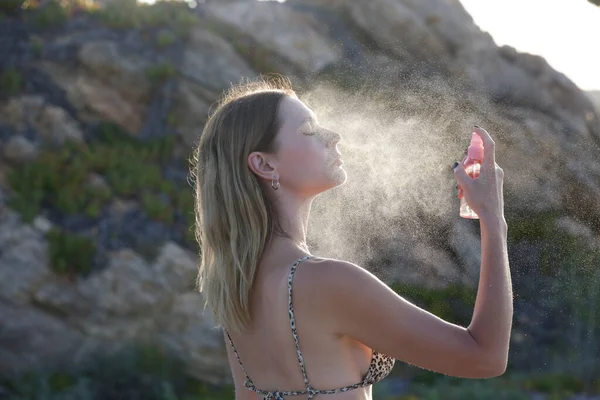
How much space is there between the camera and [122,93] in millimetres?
8547

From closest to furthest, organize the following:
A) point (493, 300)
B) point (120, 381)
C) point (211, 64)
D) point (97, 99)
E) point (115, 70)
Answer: point (493, 300)
point (120, 381)
point (97, 99)
point (115, 70)
point (211, 64)

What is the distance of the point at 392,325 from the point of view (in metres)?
1.71

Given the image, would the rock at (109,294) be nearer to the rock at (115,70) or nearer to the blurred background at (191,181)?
the blurred background at (191,181)

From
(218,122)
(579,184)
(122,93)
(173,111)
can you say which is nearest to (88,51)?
(122,93)

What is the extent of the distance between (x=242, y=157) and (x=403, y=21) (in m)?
7.91

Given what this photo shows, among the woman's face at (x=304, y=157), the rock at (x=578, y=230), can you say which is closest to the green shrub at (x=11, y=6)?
the rock at (x=578, y=230)

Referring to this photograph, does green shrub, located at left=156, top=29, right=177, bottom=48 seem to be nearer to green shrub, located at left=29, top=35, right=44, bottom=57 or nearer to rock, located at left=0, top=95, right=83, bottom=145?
green shrub, located at left=29, top=35, right=44, bottom=57

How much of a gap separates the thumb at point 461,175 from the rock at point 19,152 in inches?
258

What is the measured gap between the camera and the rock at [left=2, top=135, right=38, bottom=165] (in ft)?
25.4

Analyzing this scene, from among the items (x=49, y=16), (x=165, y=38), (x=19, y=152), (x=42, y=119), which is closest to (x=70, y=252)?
(x=19, y=152)

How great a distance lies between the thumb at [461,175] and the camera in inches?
70.8

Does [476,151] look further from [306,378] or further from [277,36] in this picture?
[277,36]

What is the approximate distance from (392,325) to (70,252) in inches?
233

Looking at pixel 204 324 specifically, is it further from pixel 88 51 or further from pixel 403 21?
pixel 403 21
